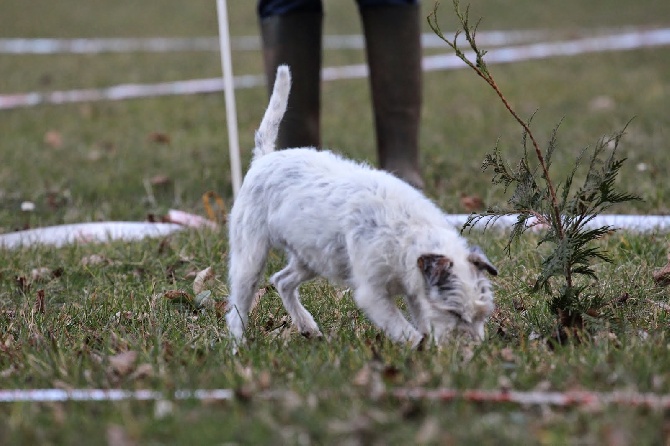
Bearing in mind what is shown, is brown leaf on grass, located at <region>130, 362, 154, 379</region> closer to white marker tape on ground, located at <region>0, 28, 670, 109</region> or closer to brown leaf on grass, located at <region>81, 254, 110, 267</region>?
brown leaf on grass, located at <region>81, 254, 110, 267</region>

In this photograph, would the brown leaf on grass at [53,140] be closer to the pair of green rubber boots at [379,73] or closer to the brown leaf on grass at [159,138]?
the brown leaf on grass at [159,138]

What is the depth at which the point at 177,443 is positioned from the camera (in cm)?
273

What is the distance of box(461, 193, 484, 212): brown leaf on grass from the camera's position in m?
6.34

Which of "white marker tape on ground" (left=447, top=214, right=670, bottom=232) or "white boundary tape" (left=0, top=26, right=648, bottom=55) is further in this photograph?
"white boundary tape" (left=0, top=26, right=648, bottom=55)

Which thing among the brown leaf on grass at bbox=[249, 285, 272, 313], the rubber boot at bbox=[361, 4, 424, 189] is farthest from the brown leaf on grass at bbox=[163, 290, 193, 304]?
the rubber boot at bbox=[361, 4, 424, 189]

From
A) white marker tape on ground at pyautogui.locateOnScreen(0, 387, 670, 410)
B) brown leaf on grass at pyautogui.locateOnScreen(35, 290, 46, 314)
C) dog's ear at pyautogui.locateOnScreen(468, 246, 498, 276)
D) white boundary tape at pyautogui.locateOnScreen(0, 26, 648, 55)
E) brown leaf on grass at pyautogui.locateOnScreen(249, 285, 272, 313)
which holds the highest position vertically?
white boundary tape at pyautogui.locateOnScreen(0, 26, 648, 55)

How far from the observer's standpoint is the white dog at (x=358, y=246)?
3.62m

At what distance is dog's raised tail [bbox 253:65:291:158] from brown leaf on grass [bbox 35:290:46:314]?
121cm

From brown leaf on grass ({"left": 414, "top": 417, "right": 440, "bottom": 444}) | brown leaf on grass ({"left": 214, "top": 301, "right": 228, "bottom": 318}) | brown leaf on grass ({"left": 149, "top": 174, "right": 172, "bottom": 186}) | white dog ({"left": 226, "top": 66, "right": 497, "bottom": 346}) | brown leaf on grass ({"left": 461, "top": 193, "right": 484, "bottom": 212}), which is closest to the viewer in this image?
brown leaf on grass ({"left": 414, "top": 417, "right": 440, "bottom": 444})

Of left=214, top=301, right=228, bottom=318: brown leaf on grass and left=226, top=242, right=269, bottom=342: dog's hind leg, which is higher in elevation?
left=226, top=242, right=269, bottom=342: dog's hind leg

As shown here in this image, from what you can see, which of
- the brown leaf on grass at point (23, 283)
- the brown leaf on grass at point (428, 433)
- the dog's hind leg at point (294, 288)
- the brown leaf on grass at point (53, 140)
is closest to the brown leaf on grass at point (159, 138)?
the brown leaf on grass at point (53, 140)

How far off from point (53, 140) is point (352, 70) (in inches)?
181

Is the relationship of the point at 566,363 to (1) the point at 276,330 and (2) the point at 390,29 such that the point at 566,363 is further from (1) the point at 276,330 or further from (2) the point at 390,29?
(2) the point at 390,29

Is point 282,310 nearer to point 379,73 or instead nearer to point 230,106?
point 230,106
